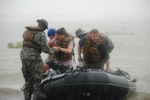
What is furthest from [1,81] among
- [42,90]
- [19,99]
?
[42,90]

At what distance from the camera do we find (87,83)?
8867 millimetres

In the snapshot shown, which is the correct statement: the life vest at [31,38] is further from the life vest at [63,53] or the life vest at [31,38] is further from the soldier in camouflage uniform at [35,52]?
the life vest at [63,53]

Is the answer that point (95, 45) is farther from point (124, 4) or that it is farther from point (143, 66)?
point (124, 4)

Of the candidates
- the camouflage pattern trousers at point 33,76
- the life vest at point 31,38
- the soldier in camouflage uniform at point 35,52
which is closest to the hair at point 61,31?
the soldier in camouflage uniform at point 35,52

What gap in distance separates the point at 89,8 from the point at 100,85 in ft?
260

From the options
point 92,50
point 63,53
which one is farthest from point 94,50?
point 63,53

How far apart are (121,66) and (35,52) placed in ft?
19.1

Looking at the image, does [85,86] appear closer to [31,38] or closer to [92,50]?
Result: [92,50]

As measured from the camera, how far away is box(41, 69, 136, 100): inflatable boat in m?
8.89

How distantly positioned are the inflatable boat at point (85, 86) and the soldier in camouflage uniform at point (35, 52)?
7.7 inches

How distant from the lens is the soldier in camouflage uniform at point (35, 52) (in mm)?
8977

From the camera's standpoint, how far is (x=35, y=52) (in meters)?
9.02

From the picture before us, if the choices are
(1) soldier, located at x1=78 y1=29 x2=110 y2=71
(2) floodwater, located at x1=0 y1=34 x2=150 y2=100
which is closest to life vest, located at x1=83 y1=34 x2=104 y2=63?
(1) soldier, located at x1=78 y1=29 x2=110 y2=71

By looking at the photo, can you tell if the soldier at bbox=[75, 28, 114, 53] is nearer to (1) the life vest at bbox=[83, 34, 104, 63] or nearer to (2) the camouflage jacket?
(1) the life vest at bbox=[83, 34, 104, 63]
